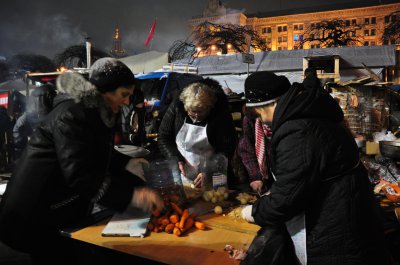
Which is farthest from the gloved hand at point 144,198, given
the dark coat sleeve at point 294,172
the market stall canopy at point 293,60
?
the market stall canopy at point 293,60

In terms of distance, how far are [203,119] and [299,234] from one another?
6.34ft

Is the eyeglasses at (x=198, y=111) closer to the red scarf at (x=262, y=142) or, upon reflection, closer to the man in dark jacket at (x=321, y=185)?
the red scarf at (x=262, y=142)

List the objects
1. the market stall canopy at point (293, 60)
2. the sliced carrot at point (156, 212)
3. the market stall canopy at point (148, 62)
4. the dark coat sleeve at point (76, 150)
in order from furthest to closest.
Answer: the market stall canopy at point (148, 62) → the market stall canopy at point (293, 60) → the sliced carrot at point (156, 212) → the dark coat sleeve at point (76, 150)

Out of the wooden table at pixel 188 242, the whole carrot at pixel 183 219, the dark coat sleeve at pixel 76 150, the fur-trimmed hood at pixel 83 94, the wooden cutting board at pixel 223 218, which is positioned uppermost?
the fur-trimmed hood at pixel 83 94

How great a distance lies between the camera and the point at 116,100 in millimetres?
1875

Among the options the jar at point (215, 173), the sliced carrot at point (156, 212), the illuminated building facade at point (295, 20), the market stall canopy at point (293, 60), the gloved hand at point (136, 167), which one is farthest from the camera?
the illuminated building facade at point (295, 20)

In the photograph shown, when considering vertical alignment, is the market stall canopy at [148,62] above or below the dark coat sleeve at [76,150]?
above

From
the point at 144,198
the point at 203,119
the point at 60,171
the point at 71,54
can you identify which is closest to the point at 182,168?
the point at 203,119

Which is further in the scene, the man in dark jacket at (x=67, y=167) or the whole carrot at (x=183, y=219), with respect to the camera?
the whole carrot at (x=183, y=219)

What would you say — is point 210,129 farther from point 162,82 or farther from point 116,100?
point 162,82

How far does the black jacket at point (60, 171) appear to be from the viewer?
165cm

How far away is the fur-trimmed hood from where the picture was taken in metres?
1.75

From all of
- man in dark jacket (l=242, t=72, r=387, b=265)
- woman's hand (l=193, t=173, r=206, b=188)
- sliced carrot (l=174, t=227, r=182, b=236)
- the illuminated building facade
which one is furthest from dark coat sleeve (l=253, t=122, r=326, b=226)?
the illuminated building facade

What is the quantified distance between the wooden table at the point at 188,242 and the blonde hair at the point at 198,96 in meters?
1.31
